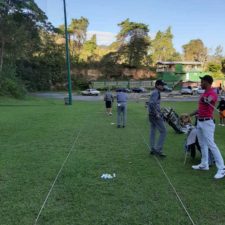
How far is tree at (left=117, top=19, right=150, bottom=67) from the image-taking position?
10431 cm

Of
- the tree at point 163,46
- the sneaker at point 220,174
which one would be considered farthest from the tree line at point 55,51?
the sneaker at point 220,174

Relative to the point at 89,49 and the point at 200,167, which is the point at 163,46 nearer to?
the point at 89,49

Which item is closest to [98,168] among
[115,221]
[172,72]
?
[115,221]

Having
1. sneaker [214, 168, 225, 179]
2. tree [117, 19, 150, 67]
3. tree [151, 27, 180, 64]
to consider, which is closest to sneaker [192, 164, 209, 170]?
sneaker [214, 168, 225, 179]

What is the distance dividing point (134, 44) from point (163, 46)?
3197 cm

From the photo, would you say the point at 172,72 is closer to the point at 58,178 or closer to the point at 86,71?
the point at 86,71

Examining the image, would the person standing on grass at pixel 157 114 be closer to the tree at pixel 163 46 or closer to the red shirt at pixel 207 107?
the red shirt at pixel 207 107

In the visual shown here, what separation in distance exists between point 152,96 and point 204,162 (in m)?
2.32

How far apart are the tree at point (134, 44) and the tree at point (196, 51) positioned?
40.5 meters

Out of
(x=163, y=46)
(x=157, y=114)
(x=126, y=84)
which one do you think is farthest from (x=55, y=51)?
(x=157, y=114)

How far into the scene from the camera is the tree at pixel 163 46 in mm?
133500

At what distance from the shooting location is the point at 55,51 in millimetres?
85500

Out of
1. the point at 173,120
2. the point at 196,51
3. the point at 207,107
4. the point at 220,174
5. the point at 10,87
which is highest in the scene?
the point at 207,107

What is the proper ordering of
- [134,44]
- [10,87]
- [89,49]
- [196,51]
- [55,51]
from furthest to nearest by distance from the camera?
[196,51], [89,49], [134,44], [55,51], [10,87]
